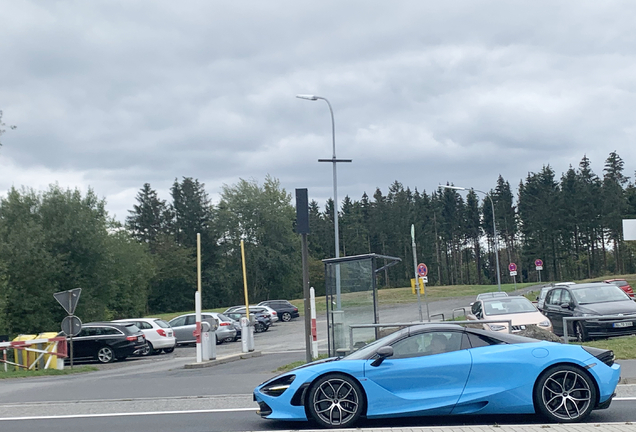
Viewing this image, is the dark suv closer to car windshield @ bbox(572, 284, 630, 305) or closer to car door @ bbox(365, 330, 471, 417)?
car windshield @ bbox(572, 284, 630, 305)

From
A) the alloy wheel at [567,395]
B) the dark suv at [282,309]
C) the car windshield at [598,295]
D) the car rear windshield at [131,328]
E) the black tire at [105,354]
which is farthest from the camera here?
the dark suv at [282,309]

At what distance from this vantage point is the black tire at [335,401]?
8352 millimetres

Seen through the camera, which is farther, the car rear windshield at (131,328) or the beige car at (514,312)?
the car rear windshield at (131,328)

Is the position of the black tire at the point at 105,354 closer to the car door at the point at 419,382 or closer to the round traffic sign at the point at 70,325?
the round traffic sign at the point at 70,325

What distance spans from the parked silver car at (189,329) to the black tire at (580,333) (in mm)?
20419

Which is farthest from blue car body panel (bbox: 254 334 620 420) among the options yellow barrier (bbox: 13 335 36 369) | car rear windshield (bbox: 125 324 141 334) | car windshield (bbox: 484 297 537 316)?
car rear windshield (bbox: 125 324 141 334)

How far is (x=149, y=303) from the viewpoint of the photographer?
9712 centimetres

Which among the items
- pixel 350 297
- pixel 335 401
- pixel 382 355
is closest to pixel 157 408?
pixel 335 401

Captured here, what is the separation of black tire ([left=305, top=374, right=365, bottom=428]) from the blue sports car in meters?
0.01

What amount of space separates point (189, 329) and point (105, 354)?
7526mm

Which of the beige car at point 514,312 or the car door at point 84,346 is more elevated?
Result: the beige car at point 514,312

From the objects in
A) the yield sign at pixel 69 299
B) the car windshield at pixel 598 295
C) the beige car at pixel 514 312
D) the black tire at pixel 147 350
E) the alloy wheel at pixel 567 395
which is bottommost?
the black tire at pixel 147 350

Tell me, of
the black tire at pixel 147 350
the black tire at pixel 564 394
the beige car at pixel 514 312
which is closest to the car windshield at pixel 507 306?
the beige car at pixel 514 312

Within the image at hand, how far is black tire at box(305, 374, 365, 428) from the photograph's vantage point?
8.35 metres
